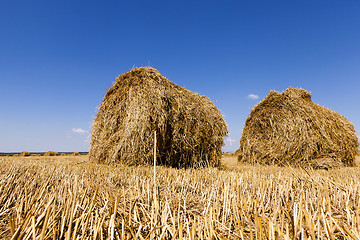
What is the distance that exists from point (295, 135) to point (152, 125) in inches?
155

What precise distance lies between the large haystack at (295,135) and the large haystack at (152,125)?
1793 millimetres

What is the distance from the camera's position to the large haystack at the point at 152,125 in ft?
12.7

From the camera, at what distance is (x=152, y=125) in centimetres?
392

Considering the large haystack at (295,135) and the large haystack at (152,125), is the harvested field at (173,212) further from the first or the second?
the large haystack at (295,135)

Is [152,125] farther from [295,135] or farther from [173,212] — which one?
[295,135]

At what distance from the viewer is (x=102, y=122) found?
194 inches

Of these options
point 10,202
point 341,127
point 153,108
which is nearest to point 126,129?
point 153,108

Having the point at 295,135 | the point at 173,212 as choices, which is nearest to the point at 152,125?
the point at 173,212

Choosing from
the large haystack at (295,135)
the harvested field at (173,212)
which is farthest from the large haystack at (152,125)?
the large haystack at (295,135)

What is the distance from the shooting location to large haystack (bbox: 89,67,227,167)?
3.88 metres

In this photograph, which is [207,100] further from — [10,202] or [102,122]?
[10,202]

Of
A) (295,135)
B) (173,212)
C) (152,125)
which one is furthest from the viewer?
(295,135)

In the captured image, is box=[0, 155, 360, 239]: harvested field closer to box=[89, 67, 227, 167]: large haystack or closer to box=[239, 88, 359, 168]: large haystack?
box=[89, 67, 227, 167]: large haystack

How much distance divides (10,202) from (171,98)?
3096 millimetres
